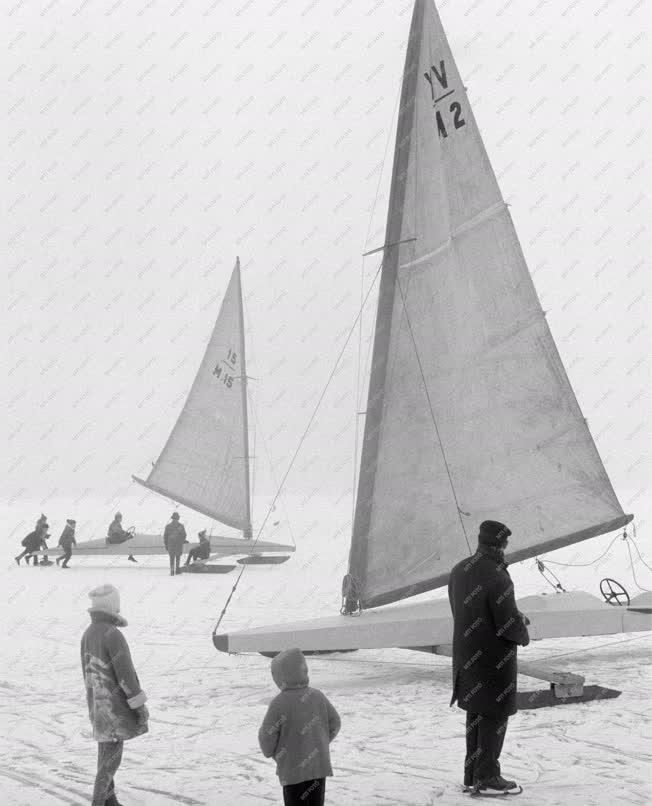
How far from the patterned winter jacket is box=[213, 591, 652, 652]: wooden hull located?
3.90m

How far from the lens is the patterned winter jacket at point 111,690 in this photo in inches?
204

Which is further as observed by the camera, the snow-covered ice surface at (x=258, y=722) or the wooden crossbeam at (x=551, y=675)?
the wooden crossbeam at (x=551, y=675)

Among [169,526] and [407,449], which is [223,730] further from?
[169,526]

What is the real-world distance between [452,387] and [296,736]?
18.7 ft

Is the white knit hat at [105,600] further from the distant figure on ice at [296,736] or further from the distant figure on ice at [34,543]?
the distant figure on ice at [34,543]

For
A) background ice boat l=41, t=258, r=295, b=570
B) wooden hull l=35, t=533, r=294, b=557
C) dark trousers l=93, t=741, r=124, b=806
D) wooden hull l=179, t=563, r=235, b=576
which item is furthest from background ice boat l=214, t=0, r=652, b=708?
background ice boat l=41, t=258, r=295, b=570

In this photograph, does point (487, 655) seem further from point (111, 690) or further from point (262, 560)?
point (262, 560)

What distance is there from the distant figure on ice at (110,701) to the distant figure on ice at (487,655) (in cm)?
190

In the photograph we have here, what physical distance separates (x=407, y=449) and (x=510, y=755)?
3609 mm

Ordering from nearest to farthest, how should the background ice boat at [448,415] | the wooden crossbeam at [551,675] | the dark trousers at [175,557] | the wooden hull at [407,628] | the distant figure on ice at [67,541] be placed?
1. the wooden crossbeam at [551,675]
2. the wooden hull at [407,628]
3. the background ice boat at [448,415]
4. the dark trousers at [175,557]
5. the distant figure on ice at [67,541]

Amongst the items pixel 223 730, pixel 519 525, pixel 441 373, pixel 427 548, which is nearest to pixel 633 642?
pixel 519 525

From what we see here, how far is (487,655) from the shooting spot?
17.7 ft

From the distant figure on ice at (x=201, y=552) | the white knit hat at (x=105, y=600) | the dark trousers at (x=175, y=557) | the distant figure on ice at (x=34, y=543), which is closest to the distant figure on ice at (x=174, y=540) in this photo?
the dark trousers at (x=175, y=557)

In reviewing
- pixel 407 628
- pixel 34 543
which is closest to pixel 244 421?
pixel 34 543
